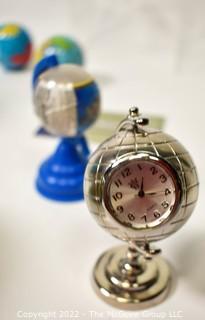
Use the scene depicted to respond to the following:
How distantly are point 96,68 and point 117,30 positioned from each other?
0.50 ft

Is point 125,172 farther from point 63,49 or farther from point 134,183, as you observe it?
point 63,49

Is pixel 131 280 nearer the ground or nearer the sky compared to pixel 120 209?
nearer the ground

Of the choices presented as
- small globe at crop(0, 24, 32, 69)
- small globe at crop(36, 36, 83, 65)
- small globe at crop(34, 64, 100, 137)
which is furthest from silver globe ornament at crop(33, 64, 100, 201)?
small globe at crop(0, 24, 32, 69)

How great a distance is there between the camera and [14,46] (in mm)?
1325

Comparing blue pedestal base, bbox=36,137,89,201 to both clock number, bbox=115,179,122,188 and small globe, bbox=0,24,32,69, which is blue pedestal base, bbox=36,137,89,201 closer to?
clock number, bbox=115,179,122,188

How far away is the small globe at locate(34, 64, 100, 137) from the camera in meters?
0.73

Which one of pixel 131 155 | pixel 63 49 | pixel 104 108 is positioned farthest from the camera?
pixel 63 49

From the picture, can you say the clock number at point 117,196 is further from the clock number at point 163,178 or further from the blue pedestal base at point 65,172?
the blue pedestal base at point 65,172

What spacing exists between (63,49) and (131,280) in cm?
80

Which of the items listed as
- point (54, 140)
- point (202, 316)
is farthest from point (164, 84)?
point (202, 316)

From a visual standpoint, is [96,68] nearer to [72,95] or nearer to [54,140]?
[54,140]

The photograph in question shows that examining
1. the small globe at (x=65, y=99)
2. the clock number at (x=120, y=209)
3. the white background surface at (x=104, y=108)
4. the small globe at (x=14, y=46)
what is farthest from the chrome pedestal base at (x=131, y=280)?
the small globe at (x=14, y=46)

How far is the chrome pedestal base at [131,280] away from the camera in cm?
56

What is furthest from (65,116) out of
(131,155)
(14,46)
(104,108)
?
(14,46)
